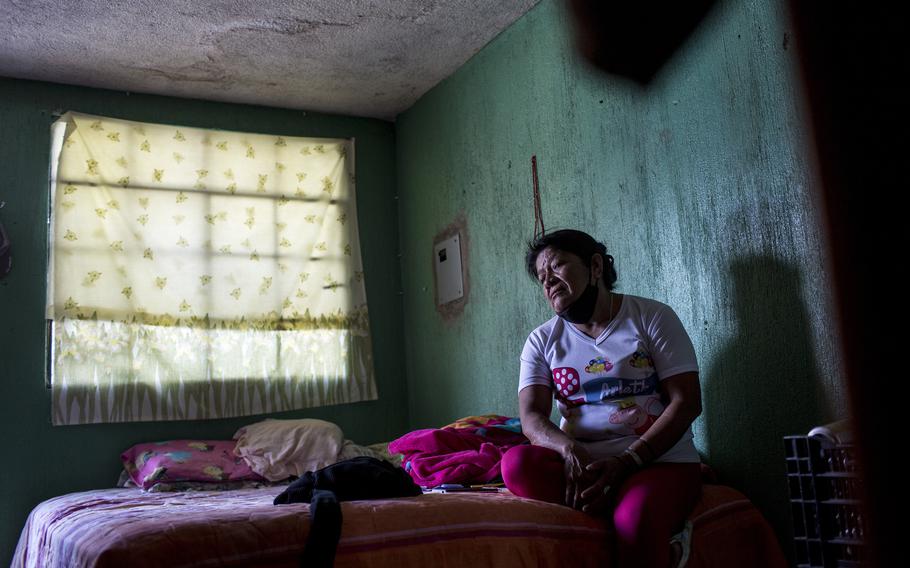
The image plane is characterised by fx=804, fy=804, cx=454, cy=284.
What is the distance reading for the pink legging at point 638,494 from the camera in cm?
197

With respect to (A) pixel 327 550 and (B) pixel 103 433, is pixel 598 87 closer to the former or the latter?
(A) pixel 327 550

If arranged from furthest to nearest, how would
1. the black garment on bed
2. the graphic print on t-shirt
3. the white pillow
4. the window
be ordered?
the window < the white pillow < the graphic print on t-shirt < the black garment on bed

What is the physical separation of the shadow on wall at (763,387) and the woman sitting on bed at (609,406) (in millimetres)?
Result: 276

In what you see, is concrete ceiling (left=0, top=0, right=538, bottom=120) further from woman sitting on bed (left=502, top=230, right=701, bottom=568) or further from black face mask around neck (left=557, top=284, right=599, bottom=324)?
black face mask around neck (left=557, top=284, right=599, bottom=324)

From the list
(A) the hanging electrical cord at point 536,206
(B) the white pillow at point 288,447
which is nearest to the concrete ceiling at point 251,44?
(A) the hanging electrical cord at point 536,206

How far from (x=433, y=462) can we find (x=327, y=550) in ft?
3.40

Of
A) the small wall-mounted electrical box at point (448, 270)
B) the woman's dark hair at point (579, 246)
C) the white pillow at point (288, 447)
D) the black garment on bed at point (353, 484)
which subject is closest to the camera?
the black garment on bed at point (353, 484)

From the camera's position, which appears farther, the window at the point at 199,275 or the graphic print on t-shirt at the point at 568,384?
the window at the point at 199,275

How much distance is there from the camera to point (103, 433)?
3857 mm

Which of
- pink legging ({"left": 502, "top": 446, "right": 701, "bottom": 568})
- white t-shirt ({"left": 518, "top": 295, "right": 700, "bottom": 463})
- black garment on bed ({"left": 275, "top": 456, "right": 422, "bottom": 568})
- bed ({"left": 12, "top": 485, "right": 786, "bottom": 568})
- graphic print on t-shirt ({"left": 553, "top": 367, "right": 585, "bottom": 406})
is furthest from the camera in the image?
graphic print on t-shirt ({"left": 553, "top": 367, "right": 585, "bottom": 406})

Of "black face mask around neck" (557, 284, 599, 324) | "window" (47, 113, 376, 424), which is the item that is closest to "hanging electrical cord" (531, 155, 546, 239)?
"black face mask around neck" (557, 284, 599, 324)

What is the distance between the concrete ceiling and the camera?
3.46 m

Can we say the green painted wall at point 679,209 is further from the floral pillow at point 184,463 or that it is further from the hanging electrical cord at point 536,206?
the floral pillow at point 184,463

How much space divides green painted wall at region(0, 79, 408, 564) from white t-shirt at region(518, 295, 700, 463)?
2202 mm
